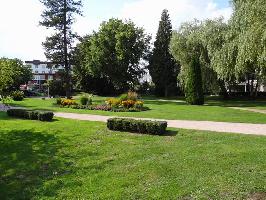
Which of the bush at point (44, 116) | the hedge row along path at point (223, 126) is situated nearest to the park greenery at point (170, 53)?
the hedge row along path at point (223, 126)

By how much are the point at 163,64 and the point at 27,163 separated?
46715 mm

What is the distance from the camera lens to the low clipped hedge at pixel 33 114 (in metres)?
21.0

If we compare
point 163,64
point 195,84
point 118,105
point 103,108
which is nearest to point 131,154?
point 103,108

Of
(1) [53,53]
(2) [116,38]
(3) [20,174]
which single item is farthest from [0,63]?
(2) [116,38]

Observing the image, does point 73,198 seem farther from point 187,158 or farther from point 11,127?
point 11,127

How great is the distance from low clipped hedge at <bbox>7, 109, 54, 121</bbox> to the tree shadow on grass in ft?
11.7

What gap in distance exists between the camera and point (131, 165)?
1154cm

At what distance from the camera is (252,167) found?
414 inches

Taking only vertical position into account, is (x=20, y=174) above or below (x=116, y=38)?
below

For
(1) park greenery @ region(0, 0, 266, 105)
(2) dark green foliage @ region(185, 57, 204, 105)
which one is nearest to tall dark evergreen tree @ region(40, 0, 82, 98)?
(1) park greenery @ region(0, 0, 266, 105)

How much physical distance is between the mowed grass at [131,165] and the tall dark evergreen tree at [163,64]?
41937 millimetres

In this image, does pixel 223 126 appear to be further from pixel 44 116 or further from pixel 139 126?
pixel 44 116

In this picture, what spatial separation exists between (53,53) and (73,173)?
117 feet

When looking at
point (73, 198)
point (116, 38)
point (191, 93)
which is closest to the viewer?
point (73, 198)
